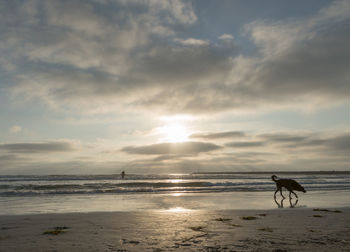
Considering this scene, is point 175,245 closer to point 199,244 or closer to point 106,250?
point 199,244

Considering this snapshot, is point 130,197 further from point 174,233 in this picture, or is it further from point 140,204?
point 174,233

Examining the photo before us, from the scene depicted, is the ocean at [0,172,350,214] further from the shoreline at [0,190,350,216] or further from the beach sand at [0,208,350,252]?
the beach sand at [0,208,350,252]

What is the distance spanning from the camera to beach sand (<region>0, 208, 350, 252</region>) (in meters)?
5.85

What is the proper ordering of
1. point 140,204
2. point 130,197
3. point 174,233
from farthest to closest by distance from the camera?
point 130,197 < point 140,204 < point 174,233

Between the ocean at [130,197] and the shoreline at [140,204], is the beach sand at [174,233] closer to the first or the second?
the shoreline at [140,204]

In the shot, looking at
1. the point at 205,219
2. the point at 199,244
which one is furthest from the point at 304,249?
the point at 205,219

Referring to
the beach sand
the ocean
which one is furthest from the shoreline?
the beach sand

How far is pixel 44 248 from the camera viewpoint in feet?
19.0

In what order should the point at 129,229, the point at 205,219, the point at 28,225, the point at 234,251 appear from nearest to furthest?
the point at 234,251 < the point at 129,229 < the point at 28,225 < the point at 205,219

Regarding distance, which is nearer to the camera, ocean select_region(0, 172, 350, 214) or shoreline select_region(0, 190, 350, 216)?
shoreline select_region(0, 190, 350, 216)

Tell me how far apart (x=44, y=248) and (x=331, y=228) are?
7848 millimetres

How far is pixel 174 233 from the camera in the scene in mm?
7109

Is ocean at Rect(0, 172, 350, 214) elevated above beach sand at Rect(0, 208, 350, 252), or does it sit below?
below

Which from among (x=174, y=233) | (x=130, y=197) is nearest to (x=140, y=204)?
(x=130, y=197)
